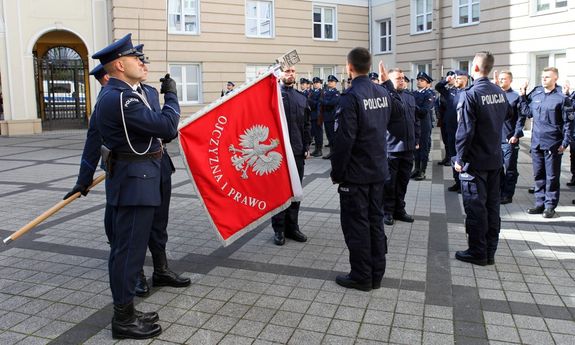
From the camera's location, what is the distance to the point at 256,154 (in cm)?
510

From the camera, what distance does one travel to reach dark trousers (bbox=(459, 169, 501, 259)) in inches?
205

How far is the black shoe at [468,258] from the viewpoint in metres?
5.21

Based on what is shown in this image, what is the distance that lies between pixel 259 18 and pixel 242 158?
1990cm

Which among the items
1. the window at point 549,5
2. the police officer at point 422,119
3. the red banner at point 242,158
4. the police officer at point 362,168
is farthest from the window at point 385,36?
the police officer at point 362,168

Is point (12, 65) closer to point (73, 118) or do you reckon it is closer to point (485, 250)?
point (73, 118)

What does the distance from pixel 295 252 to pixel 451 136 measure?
550cm

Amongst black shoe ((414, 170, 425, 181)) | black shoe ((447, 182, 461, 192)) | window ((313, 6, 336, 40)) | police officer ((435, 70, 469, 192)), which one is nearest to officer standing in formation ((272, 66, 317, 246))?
black shoe ((447, 182, 461, 192))

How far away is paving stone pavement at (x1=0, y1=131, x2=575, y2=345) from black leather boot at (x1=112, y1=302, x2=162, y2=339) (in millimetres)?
74

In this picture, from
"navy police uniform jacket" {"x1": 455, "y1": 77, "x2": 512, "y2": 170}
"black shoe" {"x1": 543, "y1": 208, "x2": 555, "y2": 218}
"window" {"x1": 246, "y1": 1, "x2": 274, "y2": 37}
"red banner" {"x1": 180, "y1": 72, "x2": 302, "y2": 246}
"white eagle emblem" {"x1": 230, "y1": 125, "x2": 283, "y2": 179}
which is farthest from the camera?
"window" {"x1": 246, "y1": 1, "x2": 274, "y2": 37}

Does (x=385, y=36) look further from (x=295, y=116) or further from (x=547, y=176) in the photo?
(x=295, y=116)

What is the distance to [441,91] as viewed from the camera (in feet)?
33.7

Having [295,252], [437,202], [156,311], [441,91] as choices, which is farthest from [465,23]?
[156,311]

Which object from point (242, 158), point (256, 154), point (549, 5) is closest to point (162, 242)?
point (242, 158)

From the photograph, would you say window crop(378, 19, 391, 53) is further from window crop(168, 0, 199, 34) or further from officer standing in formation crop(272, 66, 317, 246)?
officer standing in formation crop(272, 66, 317, 246)
